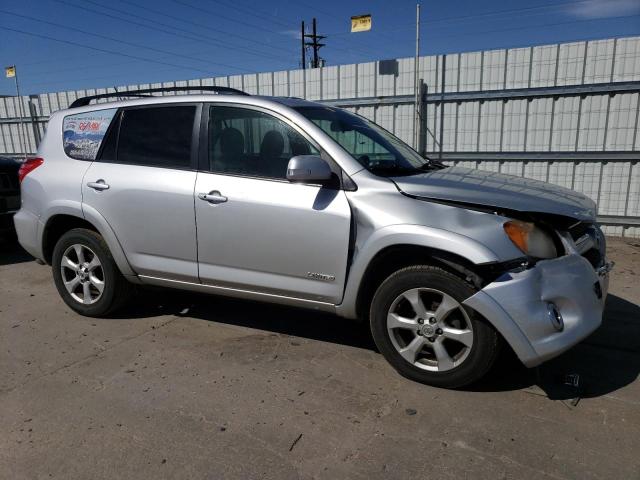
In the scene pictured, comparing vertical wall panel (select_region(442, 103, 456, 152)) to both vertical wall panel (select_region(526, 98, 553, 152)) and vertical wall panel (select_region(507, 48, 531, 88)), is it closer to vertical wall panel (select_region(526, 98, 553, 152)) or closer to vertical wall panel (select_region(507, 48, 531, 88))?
vertical wall panel (select_region(507, 48, 531, 88))

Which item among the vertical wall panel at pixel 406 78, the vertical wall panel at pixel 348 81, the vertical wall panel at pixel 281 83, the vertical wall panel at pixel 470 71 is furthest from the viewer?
the vertical wall panel at pixel 281 83

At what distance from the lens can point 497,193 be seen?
9.80 feet

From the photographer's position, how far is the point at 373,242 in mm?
3008

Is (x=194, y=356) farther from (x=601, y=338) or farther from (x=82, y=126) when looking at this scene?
(x=601, y=338)

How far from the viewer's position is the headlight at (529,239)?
2734mm

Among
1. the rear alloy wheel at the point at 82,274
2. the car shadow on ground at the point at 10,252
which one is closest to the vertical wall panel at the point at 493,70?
the rear alloy wheel at the point at 82,274

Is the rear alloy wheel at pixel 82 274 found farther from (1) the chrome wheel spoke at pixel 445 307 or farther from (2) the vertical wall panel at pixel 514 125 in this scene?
(2) the vertical wall panel at pixel 514 125

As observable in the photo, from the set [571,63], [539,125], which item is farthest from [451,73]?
[571,63]

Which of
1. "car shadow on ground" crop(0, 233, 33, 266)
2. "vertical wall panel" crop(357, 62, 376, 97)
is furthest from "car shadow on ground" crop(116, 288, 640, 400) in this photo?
"vertical wall panel" crop(357, 62, 376, 97)

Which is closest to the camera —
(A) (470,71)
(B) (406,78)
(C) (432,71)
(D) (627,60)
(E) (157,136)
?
(E) (157,136)

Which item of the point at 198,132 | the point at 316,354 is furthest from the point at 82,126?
the point at 316,354

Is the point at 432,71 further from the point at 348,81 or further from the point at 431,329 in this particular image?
the point at 431,329

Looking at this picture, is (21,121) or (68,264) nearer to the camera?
(68,264)

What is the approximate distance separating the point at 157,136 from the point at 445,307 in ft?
8.41
